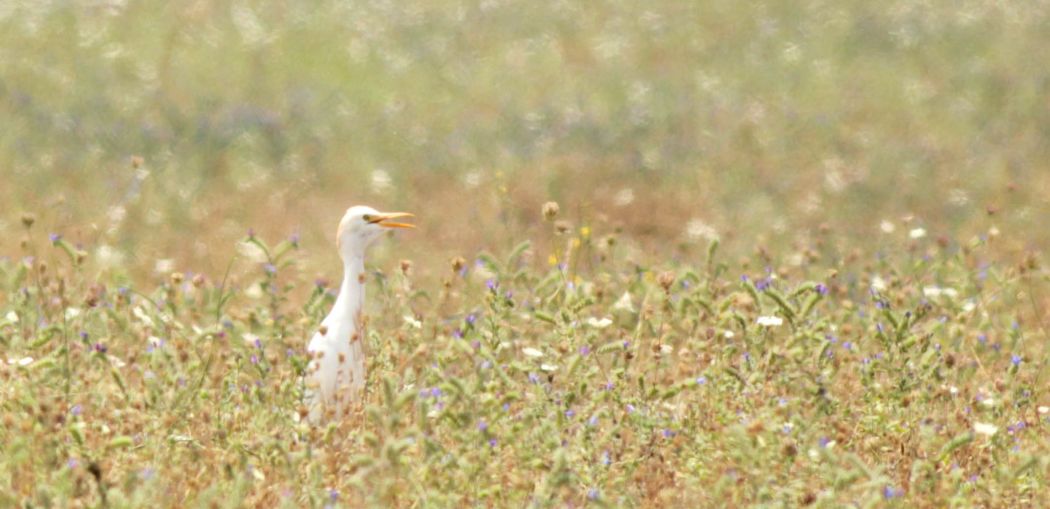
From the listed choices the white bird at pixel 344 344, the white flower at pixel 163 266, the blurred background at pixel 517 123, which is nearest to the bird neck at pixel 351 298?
the white bird at pixel 344 344

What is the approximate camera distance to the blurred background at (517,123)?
11055 mm

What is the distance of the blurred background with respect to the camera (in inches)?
435

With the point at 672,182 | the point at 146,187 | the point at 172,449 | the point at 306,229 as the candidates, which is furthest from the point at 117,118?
the point at 172,449

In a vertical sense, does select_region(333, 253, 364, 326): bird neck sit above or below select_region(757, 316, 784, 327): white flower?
below

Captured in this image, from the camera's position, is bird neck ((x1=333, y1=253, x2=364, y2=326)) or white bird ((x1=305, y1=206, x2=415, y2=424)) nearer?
white bird ((x1=305, y1=206, x2=415, y2=424))

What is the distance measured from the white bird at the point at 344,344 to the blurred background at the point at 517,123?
2.56 meters

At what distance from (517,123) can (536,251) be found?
11.8 feet

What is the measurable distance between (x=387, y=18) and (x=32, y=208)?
22.3 feet

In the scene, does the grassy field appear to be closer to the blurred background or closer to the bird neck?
the blurred background

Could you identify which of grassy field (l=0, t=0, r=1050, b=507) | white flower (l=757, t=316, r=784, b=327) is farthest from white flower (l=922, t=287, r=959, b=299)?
white flower (l=757, t=316, r=784, b=327)

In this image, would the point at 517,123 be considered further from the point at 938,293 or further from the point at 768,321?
the point at 768,321

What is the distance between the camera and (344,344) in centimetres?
604

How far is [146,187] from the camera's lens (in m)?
11.5

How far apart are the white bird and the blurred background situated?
8.41 feet
